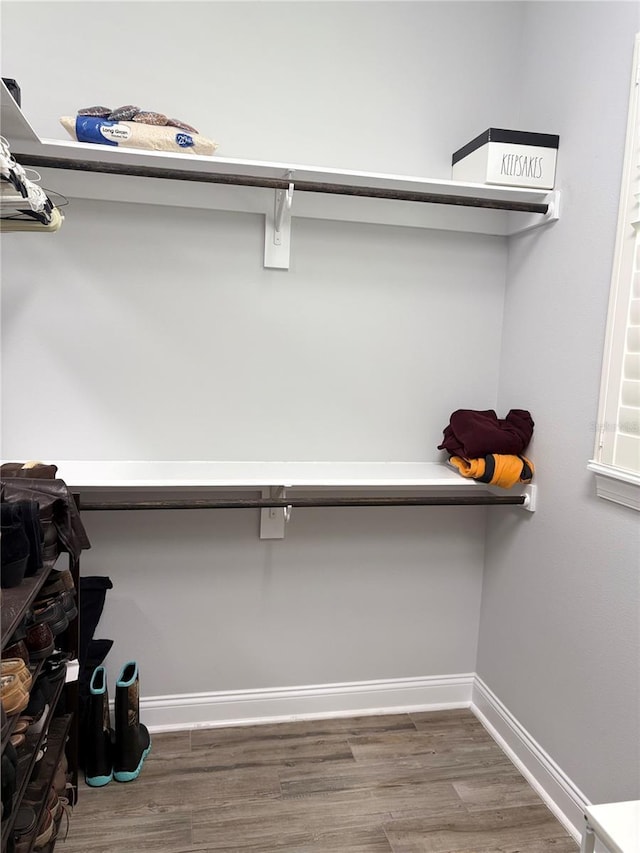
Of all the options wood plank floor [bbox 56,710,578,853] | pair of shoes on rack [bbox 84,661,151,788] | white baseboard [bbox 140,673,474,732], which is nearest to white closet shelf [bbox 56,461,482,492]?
pair of shoes on rack [bbox 84,661,151,788]

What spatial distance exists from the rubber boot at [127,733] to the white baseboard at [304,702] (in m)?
0.23

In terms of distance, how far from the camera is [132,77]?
74.4 inches

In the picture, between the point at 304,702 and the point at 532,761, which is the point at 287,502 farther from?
the point at 532,761

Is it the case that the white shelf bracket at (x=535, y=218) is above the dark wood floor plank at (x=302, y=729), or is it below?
above

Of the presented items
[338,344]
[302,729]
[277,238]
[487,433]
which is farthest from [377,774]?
[277,238]

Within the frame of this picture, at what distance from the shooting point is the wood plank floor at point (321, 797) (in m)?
1.72

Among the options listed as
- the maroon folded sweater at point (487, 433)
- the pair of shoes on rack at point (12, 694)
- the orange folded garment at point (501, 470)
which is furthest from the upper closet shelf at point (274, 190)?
the pair of shoes on rack at point (12, 694)

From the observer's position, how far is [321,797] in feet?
6.17

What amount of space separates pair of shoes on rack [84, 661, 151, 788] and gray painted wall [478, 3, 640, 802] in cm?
121

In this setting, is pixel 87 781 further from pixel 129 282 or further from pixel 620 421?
pixel 620 421

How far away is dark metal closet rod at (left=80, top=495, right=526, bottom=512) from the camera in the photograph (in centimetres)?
181

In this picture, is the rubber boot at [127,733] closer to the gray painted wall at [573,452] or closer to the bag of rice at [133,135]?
the gray painted wall at [573,452]

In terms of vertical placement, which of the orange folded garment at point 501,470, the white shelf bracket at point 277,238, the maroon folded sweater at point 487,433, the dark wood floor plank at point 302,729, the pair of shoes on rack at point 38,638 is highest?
the white shelf bracket at point 277,238

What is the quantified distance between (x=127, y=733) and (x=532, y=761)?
1227mm
